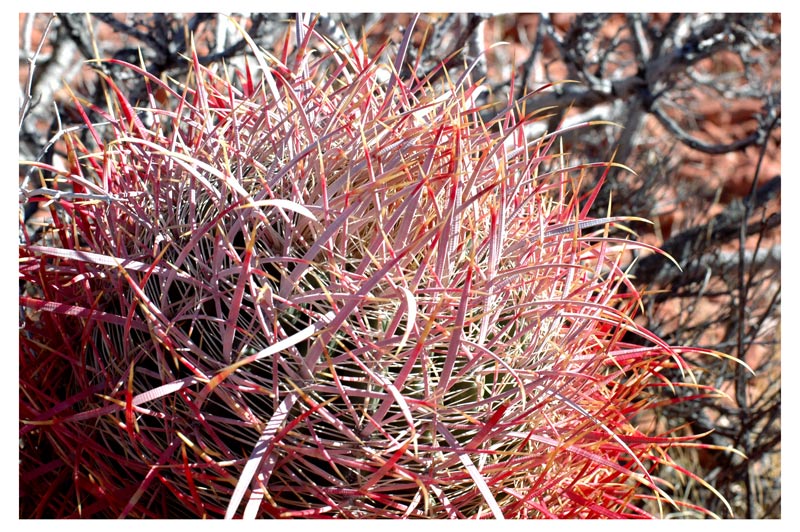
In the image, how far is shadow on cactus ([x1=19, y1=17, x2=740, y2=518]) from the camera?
0.47 metres

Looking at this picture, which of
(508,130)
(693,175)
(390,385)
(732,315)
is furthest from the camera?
(693,175)

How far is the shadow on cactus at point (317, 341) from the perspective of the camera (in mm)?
466

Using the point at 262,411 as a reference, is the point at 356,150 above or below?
above

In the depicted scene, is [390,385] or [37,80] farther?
[37,80]

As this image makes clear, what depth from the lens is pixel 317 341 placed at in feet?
1.49

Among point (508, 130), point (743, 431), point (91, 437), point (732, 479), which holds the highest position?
point (508, 130)

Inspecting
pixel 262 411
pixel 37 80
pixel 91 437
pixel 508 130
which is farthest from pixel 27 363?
pixel 37 80

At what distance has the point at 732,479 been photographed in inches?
48.1

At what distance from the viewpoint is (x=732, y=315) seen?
1.36 m

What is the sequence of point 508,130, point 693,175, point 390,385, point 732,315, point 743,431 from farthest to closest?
point 693,175 → point 732,315 → point 743,431 → point 508,130 → point 390,385

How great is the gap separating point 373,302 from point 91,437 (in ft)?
0.74

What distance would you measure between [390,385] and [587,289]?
0.70ft

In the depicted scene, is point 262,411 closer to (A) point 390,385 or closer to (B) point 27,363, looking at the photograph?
(A) point 390,385

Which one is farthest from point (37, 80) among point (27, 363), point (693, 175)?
point (693, 175)
